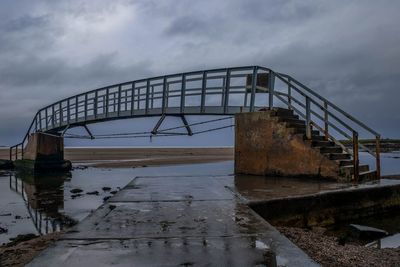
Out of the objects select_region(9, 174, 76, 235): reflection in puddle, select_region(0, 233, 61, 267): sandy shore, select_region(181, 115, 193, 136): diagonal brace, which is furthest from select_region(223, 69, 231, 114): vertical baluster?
select_region(0, 233, 61, 267): sandy shore

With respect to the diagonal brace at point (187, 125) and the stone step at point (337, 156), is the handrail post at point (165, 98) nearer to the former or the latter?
the diagonal brace at point (187, 125)

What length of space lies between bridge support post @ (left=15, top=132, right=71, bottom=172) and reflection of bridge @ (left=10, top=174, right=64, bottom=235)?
18.6 feet

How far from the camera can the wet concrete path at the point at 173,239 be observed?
301cm

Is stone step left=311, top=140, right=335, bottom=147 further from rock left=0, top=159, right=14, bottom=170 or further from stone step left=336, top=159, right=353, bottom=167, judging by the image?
rock left=0, top=159, right=14, bottom=170

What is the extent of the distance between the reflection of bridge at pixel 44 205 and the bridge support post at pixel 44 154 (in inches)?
223

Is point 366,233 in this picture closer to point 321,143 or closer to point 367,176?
point 367,176

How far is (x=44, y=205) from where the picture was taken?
38.3 ft

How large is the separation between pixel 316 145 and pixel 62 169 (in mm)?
17339

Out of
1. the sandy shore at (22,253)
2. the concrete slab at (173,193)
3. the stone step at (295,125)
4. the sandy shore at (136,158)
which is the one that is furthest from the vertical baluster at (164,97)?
the sandy shore at (136,158)

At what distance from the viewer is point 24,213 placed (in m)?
10.4

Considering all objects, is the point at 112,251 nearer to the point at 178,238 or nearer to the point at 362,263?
the point at 178,238

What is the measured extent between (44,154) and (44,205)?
1251 cm

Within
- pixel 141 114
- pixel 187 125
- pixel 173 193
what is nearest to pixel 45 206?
pixel 187 125

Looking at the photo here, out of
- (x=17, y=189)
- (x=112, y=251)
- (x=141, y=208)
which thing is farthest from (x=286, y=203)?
(x=17, y=189)
